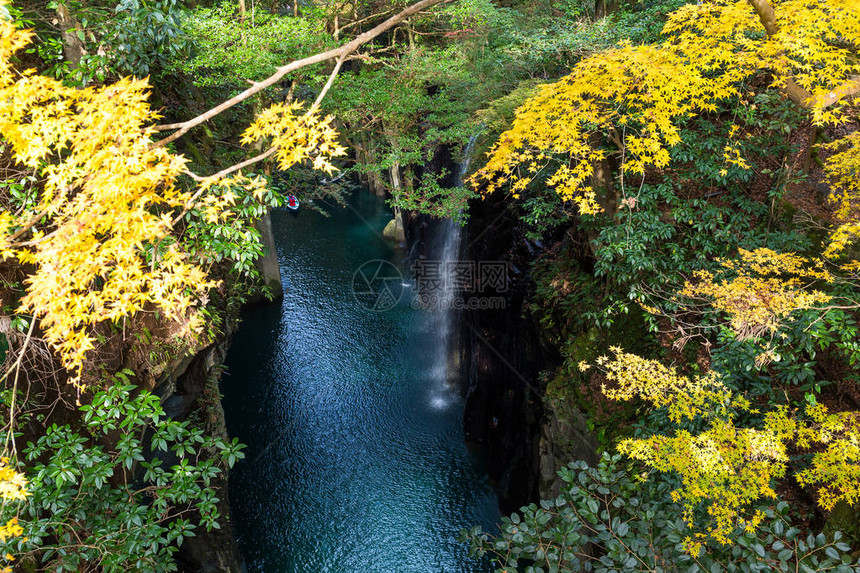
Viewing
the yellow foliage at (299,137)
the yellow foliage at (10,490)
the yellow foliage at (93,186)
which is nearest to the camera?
the yellow foliage at (93,186)

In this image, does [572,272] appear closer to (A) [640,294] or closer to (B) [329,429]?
(A) [640,294]

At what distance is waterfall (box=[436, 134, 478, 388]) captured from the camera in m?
14.8

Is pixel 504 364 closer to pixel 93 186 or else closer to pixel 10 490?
pixel 10 490

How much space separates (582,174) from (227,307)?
30.5ft

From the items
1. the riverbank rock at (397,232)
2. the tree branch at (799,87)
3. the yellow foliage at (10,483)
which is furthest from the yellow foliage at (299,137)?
the riverbank rock at (397,232)

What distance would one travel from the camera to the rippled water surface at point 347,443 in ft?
31.0

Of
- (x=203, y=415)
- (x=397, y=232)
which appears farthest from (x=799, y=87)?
(x=397, y=232)

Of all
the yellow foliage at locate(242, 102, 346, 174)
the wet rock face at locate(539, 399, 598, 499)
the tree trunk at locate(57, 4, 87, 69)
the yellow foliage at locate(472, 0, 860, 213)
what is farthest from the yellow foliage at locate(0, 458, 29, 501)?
the wet rock face at locate(539, 399, 598, 499)

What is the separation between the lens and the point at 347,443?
1198 cm

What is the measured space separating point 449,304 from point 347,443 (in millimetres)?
6171

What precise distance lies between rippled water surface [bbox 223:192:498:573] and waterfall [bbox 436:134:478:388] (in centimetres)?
24

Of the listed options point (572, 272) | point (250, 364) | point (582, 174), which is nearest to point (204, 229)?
point (582, 174)

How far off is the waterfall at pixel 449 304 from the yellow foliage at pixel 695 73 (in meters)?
6.80

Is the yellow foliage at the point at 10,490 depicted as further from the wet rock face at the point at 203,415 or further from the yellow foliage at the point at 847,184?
the yellow foliage at the point at 847,184
